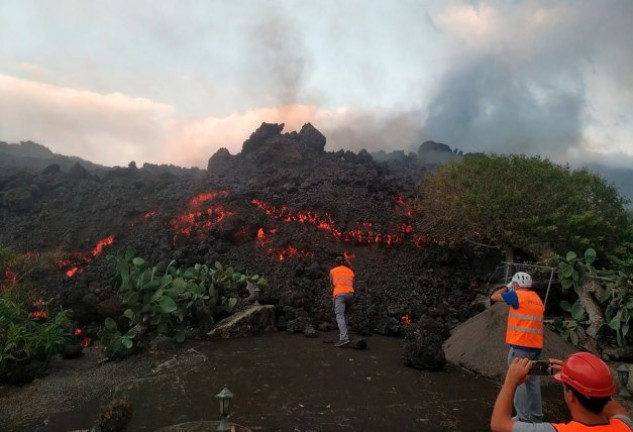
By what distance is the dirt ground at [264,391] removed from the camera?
7098mm

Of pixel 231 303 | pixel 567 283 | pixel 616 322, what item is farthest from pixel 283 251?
pixel 616 322

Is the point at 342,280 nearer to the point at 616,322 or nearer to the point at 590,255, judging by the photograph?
the point at 616,322

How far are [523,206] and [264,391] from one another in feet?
41.5

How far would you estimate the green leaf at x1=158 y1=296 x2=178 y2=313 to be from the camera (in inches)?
408

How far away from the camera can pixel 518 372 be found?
2912 millimetres

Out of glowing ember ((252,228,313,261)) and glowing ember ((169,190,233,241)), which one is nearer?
glowing ember ((252,228,313,261))

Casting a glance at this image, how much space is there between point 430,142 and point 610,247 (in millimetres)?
55940

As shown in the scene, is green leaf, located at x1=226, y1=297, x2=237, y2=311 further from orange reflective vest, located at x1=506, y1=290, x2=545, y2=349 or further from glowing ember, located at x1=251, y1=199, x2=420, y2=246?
glowing ember, located at x1=251, y1=199, x2=420, y2=246

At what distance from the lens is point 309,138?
3747cm

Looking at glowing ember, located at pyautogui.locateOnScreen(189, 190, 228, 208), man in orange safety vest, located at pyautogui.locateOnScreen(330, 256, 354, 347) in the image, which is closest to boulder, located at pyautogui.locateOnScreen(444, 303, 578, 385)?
man in orange safety vest, located at pyautogui.locateOnScreen(330, 256, 354, 347)

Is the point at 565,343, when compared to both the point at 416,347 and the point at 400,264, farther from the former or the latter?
the point at 400,264

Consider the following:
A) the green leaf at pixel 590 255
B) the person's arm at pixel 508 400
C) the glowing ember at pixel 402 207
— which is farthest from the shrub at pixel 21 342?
the glowing ember at pixel 402 207

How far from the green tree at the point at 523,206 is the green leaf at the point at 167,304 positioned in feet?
37.5

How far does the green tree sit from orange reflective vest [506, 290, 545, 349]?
33.4ft
